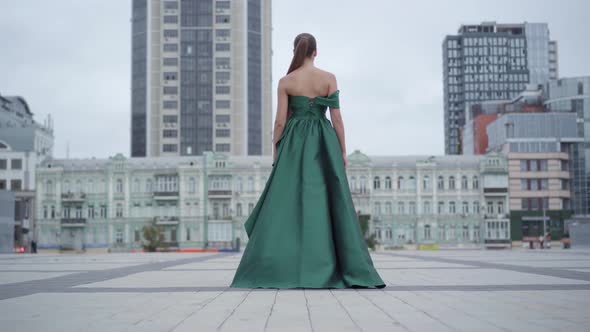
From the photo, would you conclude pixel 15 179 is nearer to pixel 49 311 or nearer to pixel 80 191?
pixel 80 191

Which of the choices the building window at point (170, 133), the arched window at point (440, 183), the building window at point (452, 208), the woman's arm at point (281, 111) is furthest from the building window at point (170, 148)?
the woman's arm at point (281, 111)

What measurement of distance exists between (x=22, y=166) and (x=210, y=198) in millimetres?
21919

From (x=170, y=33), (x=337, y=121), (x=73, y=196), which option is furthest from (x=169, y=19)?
(x=337, y=121)

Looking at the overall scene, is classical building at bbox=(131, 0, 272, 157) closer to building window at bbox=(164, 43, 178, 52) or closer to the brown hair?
building window at bbox=(164, 43, 178, 52)

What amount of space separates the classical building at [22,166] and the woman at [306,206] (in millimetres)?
65931

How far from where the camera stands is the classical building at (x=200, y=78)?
4227 inches

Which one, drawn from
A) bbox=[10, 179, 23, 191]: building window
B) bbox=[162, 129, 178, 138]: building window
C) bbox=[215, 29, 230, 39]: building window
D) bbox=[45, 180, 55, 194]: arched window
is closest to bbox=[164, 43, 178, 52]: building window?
bbox=[215, 29, 230, 39]: building window

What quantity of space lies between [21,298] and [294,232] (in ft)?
10.7

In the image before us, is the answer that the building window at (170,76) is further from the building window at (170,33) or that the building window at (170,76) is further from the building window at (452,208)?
the building window at (452,208)

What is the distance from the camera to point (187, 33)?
352 ft

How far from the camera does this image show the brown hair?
9.75 meters

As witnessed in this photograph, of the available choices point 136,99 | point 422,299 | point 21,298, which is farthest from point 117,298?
point 136,99

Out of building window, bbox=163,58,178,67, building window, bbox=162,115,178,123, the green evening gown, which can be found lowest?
the green evening gown

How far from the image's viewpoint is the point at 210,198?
74750mm
